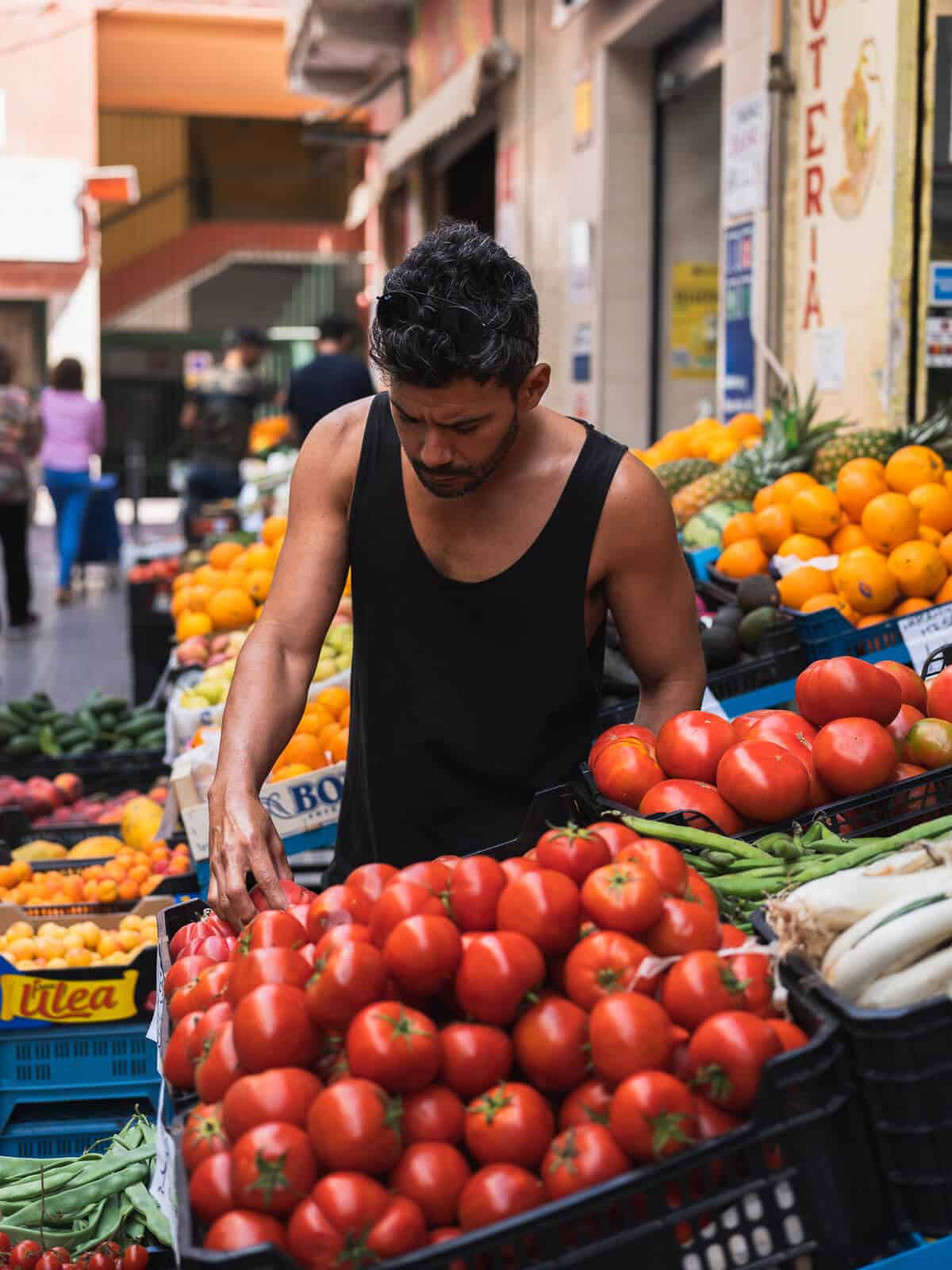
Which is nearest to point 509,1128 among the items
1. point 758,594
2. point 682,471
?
point 758,594

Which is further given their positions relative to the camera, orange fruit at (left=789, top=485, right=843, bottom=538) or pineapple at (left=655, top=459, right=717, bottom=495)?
pineapple at (left=655, top=459, right=717, bottom=495)

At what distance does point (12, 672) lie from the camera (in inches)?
404

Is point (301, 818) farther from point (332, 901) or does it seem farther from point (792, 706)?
point (332, 901)

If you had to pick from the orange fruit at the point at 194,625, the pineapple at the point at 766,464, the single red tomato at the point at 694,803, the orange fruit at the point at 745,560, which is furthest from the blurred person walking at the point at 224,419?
the single red tomato at the point at 694,803

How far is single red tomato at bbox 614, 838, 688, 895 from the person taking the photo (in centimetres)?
177

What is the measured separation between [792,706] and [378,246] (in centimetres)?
1573

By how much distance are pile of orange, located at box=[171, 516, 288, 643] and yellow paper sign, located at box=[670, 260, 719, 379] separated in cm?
352

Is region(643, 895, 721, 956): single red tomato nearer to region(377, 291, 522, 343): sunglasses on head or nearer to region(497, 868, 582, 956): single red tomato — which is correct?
region(497, 868, 582, 956): single red tomato

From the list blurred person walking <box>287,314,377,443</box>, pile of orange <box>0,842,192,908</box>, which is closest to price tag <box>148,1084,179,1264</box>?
pile of orange <box>0,842,192,908</box>

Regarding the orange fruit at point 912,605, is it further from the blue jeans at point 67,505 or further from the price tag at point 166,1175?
the blue jeans at point 67,505

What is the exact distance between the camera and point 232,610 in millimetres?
6117

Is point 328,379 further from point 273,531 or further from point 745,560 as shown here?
point 745,560

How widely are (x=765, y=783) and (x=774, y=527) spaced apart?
2.37m

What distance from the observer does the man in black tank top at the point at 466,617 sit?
8.78 ft
